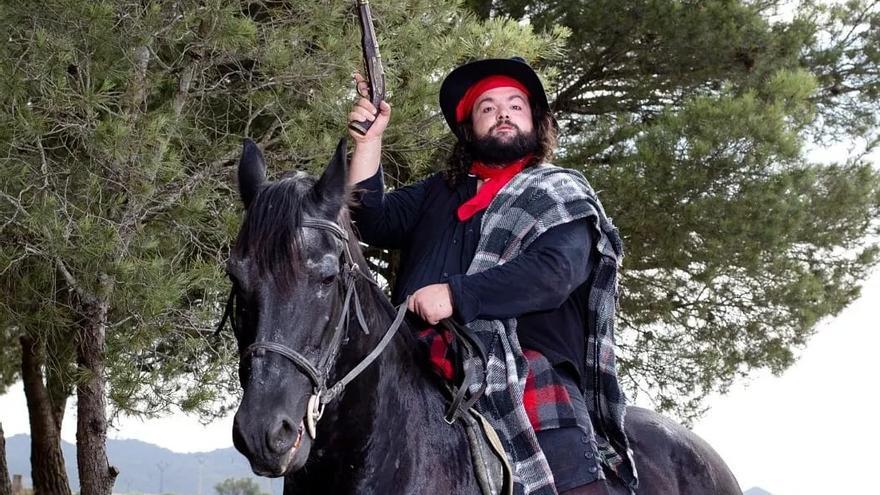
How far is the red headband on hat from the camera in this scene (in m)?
3.21

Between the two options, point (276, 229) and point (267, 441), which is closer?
point (267, 441)

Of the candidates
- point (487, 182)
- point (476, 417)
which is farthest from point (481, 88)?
point (476, 417)

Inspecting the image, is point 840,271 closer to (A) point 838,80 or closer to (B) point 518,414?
(A) point 838,80

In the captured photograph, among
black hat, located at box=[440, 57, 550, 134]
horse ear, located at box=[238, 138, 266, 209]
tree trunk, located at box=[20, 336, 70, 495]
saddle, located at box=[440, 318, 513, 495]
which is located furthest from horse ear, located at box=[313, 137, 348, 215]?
tree trunk, located at box=[20, 336, 70, 495]

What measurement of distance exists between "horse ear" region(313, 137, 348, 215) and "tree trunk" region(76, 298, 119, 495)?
4.99 m

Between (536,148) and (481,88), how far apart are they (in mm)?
287

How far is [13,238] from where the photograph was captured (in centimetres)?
697

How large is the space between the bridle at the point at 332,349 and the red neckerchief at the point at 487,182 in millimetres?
546

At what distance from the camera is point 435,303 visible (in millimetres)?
2523

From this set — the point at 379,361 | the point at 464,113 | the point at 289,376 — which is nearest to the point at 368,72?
the point at 464,113

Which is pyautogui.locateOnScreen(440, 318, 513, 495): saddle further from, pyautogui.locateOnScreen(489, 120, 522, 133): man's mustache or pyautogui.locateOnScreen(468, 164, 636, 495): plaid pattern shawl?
pyautogui.locateOnScreen(489, 120, 522, 133): man's mustache

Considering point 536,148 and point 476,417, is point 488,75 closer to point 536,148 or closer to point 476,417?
point 536,148

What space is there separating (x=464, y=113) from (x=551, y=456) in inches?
49.9

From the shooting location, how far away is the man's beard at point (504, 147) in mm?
3084
